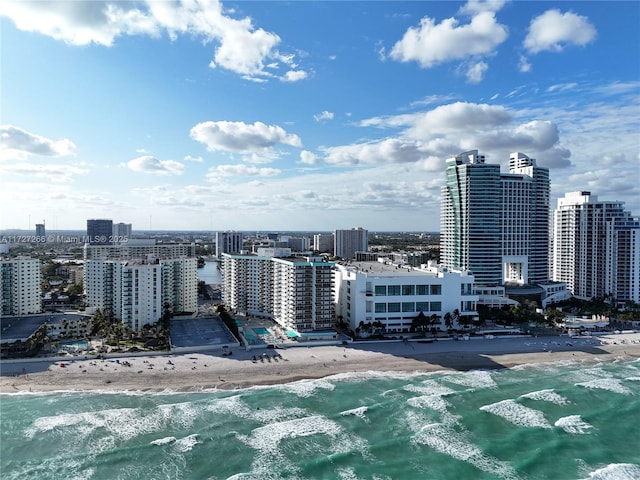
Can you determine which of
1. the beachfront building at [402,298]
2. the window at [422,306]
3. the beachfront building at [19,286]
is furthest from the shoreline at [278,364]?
the beachfront building at [19,286]

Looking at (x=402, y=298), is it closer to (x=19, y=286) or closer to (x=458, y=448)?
(x=458, y=448)

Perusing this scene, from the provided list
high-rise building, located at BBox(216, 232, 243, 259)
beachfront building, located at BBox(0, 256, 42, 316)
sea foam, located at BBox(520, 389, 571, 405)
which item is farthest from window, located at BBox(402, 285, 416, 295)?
high-rise building, located at BBox(216, 232, 243, 259)

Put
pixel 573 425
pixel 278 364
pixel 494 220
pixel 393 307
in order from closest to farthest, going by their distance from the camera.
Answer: pixel 573 425, pixel 278 364, pixel 393 307, pixel 494 220

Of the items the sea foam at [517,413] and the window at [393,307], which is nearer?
the sea foam at [517,413]

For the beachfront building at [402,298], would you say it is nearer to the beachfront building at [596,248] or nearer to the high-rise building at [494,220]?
the high-rise building at [494,220]

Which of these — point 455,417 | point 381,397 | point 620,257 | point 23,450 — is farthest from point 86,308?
point 620,257

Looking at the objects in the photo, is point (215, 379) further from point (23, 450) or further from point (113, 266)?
point (113, 266)

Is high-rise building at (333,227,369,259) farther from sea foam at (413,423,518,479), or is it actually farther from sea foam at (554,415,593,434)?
sea foam at (413,423,518,479)

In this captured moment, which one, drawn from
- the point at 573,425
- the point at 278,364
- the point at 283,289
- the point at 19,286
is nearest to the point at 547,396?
the point at 573,425
